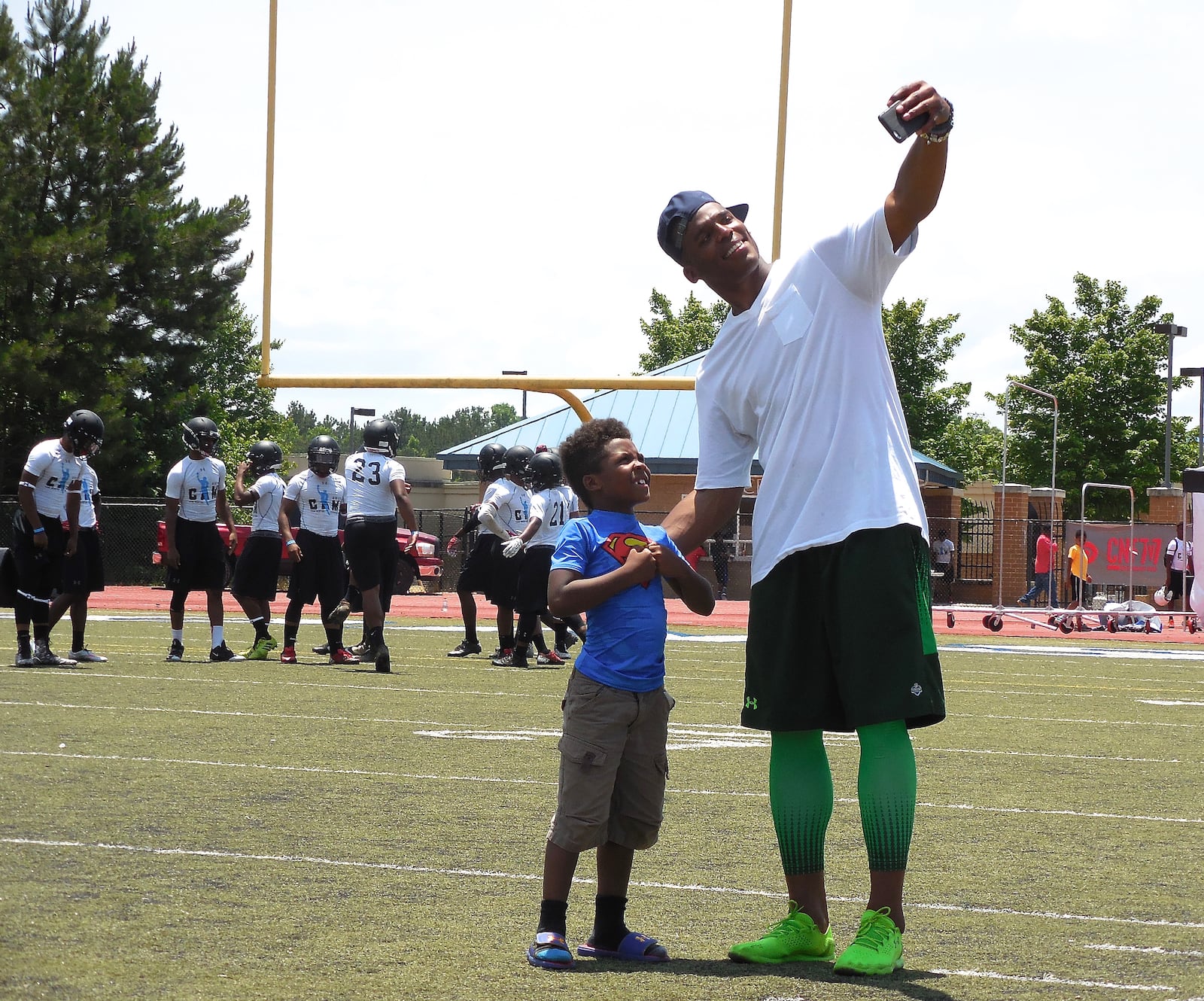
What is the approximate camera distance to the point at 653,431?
36.3 meters

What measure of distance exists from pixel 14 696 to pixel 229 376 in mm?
71959

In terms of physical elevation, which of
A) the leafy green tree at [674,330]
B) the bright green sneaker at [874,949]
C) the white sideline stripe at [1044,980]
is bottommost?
the white sideline stripe at [1044,980]

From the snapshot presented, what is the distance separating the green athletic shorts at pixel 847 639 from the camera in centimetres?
380

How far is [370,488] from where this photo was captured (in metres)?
13.2

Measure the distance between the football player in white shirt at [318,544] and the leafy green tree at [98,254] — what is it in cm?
2381

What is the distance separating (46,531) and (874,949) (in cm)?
983

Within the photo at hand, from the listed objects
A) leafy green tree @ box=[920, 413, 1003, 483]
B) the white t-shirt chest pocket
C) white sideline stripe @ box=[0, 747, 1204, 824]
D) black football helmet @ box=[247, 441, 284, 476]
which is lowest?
white sideline stripe @ box=[0, 747, 1204, 824]

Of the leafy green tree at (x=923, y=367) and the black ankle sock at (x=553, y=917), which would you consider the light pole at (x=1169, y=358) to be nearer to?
the leafy green tree at (x=923, y=367)

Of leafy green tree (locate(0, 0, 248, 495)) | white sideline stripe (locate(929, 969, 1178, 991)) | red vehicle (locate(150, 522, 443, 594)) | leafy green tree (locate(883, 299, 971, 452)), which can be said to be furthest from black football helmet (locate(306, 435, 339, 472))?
leafy green tree (locate(883, 299, 971, 452))

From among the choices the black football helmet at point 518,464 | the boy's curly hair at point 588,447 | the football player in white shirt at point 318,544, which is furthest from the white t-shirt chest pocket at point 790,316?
the black football helmet at point 518,464

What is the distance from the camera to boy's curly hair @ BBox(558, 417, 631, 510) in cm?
415

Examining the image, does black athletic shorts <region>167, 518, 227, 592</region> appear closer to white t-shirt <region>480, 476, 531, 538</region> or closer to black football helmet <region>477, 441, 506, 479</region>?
white t-shirt <region>480, 476, 531, 538</region>

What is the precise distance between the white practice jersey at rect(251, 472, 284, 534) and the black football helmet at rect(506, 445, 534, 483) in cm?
205

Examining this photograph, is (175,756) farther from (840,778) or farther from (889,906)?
(889,906)
